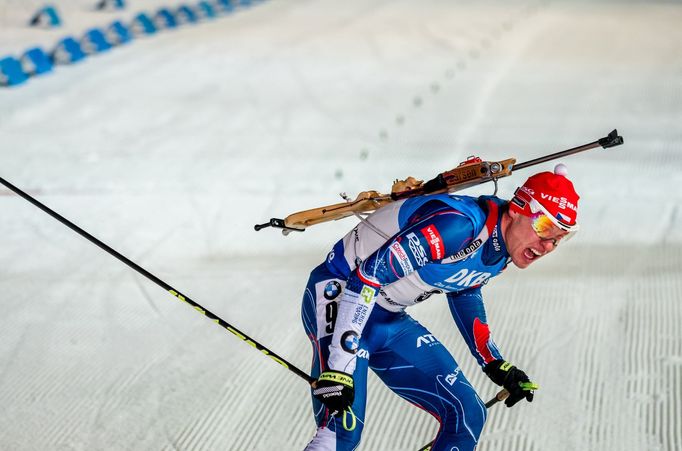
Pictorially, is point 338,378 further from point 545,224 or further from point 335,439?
point 545,224

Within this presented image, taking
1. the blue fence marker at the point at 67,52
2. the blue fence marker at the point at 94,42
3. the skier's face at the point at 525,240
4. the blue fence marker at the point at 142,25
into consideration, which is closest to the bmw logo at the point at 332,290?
the skier's face at the point at 525,240

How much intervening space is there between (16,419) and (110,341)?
2.45 ft

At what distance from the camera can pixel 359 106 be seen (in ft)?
27.6

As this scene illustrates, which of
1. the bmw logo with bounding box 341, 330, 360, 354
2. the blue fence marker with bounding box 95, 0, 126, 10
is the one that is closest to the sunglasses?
the bmw logo with bounding box 341, 330, 360, 354

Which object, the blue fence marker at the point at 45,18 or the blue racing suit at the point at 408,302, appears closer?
the blue racing suit at the point at 408,302

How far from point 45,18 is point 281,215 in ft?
25.2

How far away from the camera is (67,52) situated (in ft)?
32.6

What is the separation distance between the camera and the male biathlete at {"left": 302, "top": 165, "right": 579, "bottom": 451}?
8.11 ft

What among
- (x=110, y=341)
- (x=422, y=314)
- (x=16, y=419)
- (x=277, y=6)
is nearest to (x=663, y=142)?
(x=422, y=314)

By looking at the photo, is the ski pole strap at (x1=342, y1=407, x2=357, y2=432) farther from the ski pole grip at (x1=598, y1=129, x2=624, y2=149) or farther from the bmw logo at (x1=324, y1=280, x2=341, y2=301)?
the ski pole grip at (x1=598, y1=129, x2=624, y2=149)

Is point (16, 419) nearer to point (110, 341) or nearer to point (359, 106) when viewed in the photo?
point (110, 341)

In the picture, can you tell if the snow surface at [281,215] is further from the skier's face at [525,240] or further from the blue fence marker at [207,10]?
the blue fence marker at [207,10]

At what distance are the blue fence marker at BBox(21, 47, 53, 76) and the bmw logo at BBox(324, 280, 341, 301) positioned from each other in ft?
24.6

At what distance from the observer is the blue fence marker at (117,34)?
1112cm
